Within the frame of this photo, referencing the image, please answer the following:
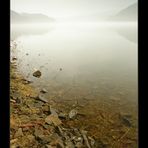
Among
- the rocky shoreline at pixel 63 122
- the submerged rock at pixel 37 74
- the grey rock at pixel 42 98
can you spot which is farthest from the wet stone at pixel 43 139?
the submerged rock at pixel 37 74

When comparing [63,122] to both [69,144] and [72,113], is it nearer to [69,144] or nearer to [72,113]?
[72,113]

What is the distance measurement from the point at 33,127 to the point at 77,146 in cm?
47

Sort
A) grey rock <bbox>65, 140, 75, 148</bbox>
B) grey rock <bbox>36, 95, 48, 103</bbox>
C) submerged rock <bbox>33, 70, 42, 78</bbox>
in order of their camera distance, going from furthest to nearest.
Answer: submerged rock <bbox>33, 70, 42, 78</bbox> → grey rock <bbox>36, 95, 48, 103</bbox> → grey rock <bbox>65, 140, 75, 148</bbox>

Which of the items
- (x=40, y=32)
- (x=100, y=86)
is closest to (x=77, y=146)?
(x=100, y=86)

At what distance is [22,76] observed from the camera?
9.34 feet

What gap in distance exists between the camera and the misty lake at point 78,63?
9.24ft

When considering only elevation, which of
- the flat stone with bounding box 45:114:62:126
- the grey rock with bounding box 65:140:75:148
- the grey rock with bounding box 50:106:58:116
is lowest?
the grey rock with bounding box 65:140:75:148

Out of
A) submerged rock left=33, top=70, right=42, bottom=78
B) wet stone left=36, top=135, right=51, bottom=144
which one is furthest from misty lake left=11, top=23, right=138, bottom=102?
wet stone left=36, top=135, right=51, bottom=144

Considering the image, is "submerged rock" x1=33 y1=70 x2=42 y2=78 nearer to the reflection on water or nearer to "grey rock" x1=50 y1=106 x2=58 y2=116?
"grey rock" x1=50 y1=106 x2=58 y2=116

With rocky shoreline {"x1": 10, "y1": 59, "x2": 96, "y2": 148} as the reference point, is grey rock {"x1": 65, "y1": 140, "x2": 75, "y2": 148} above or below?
below

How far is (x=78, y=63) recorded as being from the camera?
3.27 m

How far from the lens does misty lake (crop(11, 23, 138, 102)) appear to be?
2816 millimetres

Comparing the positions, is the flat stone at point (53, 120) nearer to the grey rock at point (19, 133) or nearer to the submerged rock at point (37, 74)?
the grey rock at point (19, 133)
